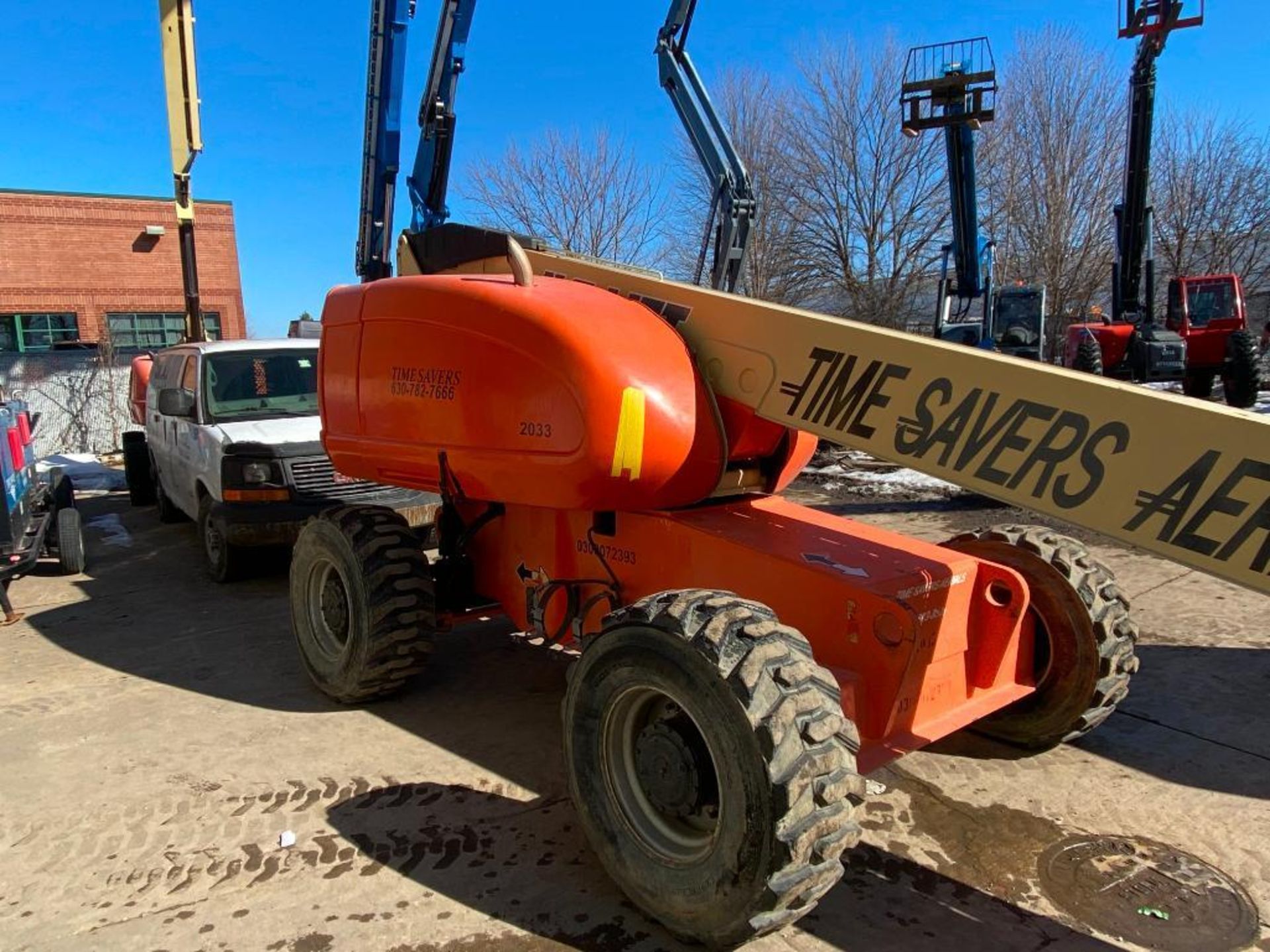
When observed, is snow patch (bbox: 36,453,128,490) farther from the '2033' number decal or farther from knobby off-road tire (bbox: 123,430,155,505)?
the '2033' number decal

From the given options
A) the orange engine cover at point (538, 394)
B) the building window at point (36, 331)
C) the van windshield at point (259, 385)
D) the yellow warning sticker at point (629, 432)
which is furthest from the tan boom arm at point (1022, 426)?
the building window at point (36, 331)

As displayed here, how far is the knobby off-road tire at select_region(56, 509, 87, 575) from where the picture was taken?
821 centimetres

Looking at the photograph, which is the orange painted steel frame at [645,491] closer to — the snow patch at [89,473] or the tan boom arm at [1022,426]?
the tan boom arm at [1022,426]

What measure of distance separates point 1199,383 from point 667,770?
2007 cm

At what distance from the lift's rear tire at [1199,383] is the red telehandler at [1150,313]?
28mm

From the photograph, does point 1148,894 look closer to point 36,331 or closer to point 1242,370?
point 1242,370

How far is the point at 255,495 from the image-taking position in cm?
723

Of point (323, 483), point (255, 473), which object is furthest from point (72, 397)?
point (323, 483)

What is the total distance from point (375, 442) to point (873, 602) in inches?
110

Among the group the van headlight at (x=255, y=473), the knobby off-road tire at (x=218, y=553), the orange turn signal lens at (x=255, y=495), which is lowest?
the knobby off-road tire at (x=218, y=553)

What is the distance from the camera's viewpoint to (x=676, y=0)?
9820 mm

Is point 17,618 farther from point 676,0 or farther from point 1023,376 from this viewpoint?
point 676,0

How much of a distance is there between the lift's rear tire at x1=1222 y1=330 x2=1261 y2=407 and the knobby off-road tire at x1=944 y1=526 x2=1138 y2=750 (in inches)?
630

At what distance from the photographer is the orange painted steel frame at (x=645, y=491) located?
323cm
